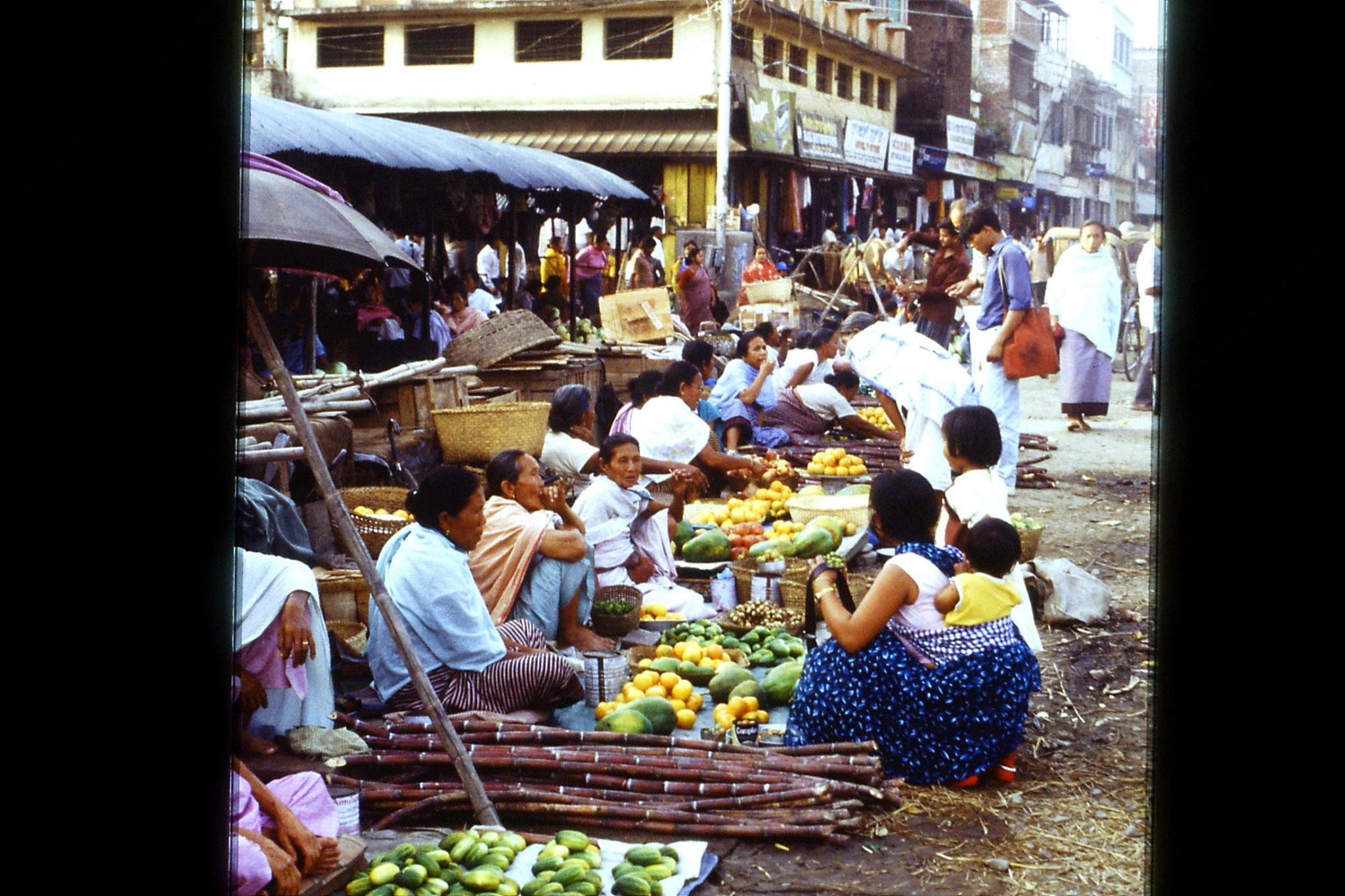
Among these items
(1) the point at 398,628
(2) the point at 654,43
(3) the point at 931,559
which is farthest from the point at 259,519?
(2) the point at 654,43

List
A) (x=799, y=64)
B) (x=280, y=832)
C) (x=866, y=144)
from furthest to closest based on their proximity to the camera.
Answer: (x=866, y=144) < (x=799, y=64) < (x=280, y=832)

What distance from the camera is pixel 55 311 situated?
6.15ft

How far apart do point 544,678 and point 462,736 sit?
2.19 ft

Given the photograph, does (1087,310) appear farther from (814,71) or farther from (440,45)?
(814,71)

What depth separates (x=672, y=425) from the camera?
8.38 meters

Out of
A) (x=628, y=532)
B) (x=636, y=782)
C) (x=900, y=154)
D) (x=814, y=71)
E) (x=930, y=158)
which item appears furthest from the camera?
(x=930, y=158)

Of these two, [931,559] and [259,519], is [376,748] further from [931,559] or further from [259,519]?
[931,559]

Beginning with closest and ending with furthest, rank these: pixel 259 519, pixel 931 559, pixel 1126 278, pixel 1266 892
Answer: pixel 1266 892 < pixel 931 559 < pixel 259 519 < pixel 1126 278

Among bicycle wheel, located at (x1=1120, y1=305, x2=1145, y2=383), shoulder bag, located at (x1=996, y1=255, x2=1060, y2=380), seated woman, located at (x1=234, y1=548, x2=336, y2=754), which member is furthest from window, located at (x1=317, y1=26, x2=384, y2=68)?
seated woman, located at (x1=234, y1=548, x2=336, y2=754)

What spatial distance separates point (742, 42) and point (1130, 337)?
35.2 feet

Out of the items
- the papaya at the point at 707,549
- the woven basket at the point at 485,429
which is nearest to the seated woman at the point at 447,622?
the papaya at the point at 707,549

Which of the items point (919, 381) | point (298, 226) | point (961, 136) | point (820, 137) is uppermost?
point (961, 136)

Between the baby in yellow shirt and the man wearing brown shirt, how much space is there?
7.07m

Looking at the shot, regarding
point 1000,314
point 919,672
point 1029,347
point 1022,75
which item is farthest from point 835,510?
point 1022,75
